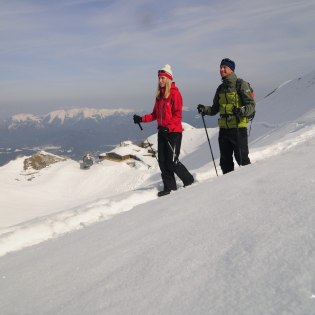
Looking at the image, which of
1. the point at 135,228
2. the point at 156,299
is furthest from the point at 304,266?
the point at 135,228

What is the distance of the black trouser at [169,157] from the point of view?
269 inches

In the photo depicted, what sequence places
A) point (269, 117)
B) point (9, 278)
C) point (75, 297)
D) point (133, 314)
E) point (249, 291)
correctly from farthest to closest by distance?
point (269, 117) < point (9, 278) < point (75, 297) < point (133, 314) < point (249, 291)

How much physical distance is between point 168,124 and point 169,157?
650mm

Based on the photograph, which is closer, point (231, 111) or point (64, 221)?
point (64, 221)

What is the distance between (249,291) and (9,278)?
2577 millimetres

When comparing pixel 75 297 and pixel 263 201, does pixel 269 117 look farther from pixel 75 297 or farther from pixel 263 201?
pixel 75 297

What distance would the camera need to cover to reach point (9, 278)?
3627 millimetres

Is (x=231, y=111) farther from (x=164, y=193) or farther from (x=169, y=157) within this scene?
(x=164, y=193)

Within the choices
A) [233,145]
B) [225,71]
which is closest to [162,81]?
[225,71]

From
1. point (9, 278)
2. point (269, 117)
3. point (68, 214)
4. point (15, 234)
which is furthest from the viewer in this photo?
point (269, 117)

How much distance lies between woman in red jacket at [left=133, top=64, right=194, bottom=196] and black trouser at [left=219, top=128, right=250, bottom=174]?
0.80m

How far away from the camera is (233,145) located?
6.86 metres

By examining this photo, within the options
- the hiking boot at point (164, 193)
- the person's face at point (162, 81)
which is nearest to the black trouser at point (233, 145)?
the hiking boot at point (164, 193)

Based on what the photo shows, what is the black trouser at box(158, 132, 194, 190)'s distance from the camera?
684 centimetres
